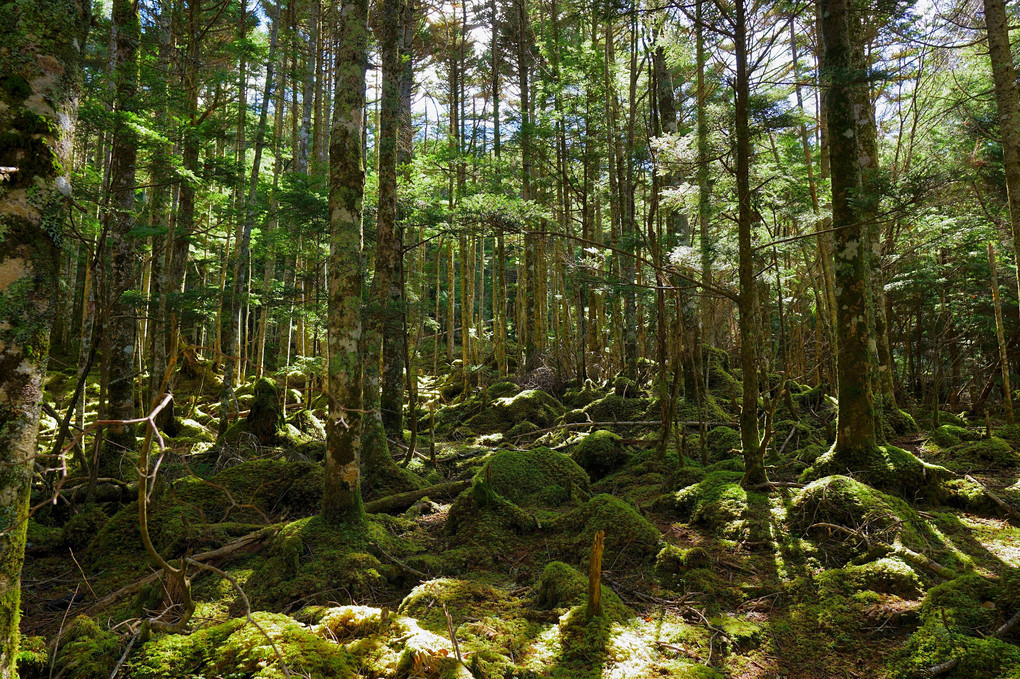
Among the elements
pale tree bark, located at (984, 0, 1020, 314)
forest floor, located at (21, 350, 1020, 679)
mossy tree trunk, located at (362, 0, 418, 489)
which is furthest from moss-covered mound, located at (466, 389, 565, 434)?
pale tree bark, located at (984, 0, 1020, 314)

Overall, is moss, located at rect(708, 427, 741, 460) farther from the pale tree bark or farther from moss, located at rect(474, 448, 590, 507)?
the pale tree bark

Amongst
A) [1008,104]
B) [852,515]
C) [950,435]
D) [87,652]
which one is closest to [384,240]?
[87,652]

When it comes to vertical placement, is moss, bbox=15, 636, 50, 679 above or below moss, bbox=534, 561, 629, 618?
above

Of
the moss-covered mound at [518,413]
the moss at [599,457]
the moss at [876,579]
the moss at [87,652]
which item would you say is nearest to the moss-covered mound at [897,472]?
the moss at [876,579]

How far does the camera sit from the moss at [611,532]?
15.4 feet

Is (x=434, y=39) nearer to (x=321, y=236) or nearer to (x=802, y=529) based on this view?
(x=321, y=236)

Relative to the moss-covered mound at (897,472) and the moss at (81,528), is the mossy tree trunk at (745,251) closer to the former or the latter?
the moss-covered mound at (897,472)

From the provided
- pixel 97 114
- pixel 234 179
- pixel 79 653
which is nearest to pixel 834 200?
pixel 79 653

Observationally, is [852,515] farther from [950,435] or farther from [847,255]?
[950,435]

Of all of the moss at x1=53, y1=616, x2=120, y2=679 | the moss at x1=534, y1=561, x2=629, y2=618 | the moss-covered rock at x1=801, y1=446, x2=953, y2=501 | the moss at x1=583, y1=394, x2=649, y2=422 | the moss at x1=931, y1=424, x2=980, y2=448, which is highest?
the moss at x1=583, y1=394, x2=649, y2=422

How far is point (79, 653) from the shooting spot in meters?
2.45

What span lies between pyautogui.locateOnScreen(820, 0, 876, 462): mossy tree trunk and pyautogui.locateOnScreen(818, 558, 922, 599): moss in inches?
72.8

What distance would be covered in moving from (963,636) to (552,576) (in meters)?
2.41

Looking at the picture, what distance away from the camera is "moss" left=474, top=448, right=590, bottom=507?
21.4 ft
